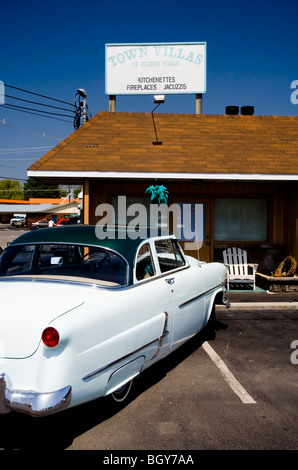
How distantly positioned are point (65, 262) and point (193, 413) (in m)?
2.09

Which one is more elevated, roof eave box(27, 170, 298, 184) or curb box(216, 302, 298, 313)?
roof eave box(27, 170, 298, 184)

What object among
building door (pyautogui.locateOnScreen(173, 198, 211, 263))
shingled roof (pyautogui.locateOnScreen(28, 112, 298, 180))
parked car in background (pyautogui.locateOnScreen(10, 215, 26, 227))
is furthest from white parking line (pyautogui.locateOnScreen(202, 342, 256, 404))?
parked car in background (pyautogui.locateOnScreen(10, 215, 26, 227))

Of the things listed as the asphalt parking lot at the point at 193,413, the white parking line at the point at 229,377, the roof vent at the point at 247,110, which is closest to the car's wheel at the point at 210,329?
the white parking line at the point at 229,377

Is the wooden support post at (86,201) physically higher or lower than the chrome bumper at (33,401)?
higher

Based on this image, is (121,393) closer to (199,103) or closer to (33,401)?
(33,401)

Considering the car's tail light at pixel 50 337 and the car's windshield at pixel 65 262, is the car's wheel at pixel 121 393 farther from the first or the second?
the car's tail light at pixel 50 337

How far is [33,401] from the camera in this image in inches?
107

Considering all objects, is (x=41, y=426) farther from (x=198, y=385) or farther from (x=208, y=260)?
(x=208, y=260)

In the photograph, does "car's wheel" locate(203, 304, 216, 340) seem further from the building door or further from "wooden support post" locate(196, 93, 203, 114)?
"wooden support post" locate(196, 93, 203, 114)

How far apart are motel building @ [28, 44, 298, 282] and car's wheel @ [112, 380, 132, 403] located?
20.2 feet

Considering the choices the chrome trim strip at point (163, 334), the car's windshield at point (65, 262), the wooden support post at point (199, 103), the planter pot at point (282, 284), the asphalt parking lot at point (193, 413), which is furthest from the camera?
the wooden support post at point (199, 103)

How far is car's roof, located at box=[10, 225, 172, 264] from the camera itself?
3.98 metres

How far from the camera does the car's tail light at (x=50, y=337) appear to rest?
2770 mm

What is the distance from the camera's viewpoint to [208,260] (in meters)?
10.6
